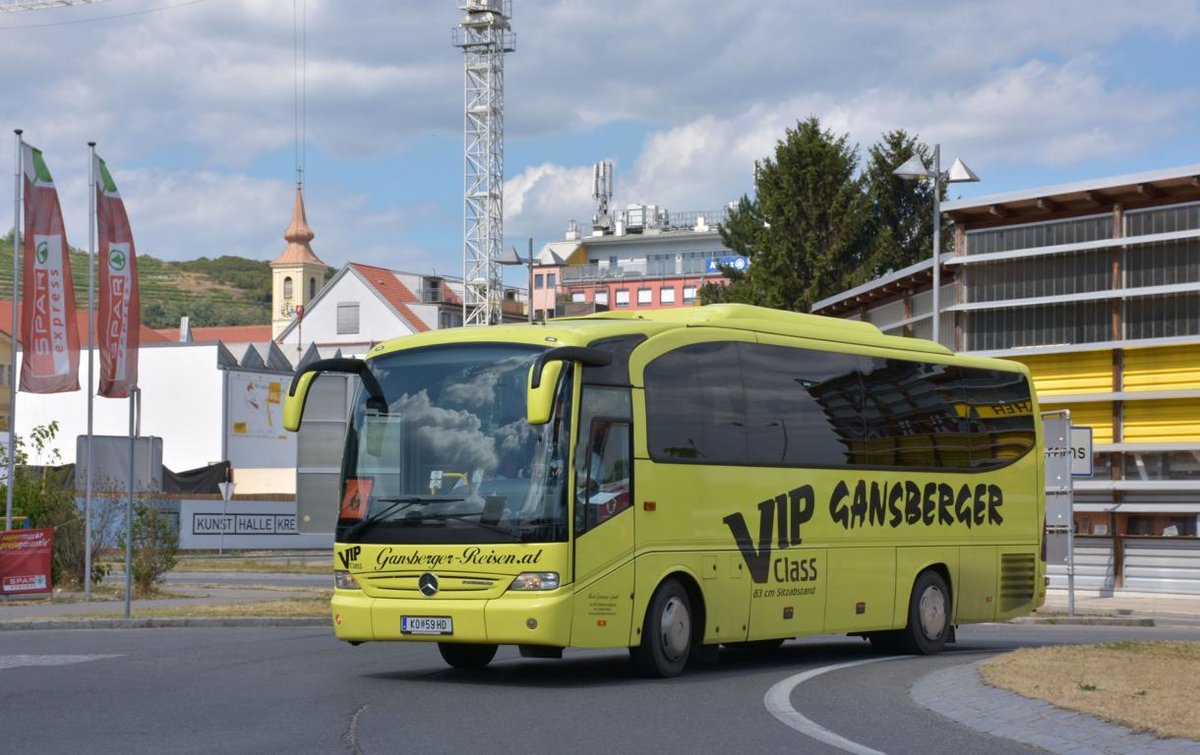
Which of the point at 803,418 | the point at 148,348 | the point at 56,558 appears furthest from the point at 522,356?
the point at 148,348

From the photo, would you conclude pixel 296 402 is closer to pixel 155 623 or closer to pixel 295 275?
pixel 155 623

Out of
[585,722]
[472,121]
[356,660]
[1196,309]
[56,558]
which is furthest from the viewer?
[472,121]

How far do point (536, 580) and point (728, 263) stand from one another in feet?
273

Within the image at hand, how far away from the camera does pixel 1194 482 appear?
34312mm

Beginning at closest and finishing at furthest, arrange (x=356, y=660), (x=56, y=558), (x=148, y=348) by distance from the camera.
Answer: (x=356, y=660), (x=56, y=558), (x=148, y=348)

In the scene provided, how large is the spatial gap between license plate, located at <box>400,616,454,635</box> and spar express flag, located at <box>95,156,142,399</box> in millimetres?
18291

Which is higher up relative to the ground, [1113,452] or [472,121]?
[472,121]

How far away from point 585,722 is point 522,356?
14.4ft

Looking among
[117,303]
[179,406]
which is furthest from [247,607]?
[179,406]

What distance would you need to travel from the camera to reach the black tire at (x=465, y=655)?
55.1 feet

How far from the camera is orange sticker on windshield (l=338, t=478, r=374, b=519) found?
15742mm

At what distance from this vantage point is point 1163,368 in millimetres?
34875

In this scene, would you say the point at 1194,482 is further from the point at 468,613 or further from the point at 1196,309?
the point at 468,613

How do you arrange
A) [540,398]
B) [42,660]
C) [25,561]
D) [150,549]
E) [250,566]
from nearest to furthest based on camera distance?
[540,398]
[42,660]
[25,561]
[150,549]
[250,566]
